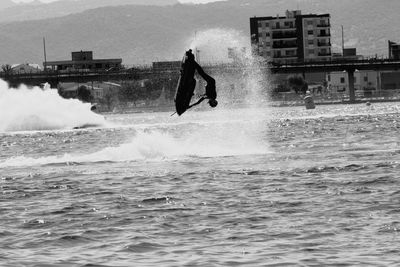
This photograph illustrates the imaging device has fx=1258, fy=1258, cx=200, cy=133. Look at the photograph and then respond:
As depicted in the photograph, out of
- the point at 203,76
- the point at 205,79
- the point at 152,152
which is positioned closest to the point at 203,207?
the point at 205,79

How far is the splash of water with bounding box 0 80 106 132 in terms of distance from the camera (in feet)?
370

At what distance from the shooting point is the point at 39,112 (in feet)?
384

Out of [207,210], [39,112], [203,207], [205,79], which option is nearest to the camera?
[207,210]

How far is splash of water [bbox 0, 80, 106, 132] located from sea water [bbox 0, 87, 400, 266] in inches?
2479

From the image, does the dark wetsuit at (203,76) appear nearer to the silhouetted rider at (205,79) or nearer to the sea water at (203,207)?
the silhouetted rider at (205,79)

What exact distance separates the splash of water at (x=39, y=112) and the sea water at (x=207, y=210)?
6296 cm

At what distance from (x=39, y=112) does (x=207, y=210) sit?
8857 centimetres

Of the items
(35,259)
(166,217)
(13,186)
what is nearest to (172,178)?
(13,186)

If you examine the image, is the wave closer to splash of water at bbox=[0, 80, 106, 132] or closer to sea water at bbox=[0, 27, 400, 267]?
sea water at bbox=[0, 27, 400, 267]

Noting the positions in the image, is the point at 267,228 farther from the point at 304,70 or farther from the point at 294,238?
the point at 304,70

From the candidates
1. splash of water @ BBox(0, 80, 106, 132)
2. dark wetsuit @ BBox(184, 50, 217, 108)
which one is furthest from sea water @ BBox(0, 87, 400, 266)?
splash of water @ BBox(0, 80, 106, 132)

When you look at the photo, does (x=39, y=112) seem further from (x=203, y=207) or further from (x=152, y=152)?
(x=203, y=207)

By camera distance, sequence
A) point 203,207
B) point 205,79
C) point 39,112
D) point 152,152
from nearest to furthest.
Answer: point 203,207
point 205,79
point 152,152
point 39,112

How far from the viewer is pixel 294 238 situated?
2503 cm
